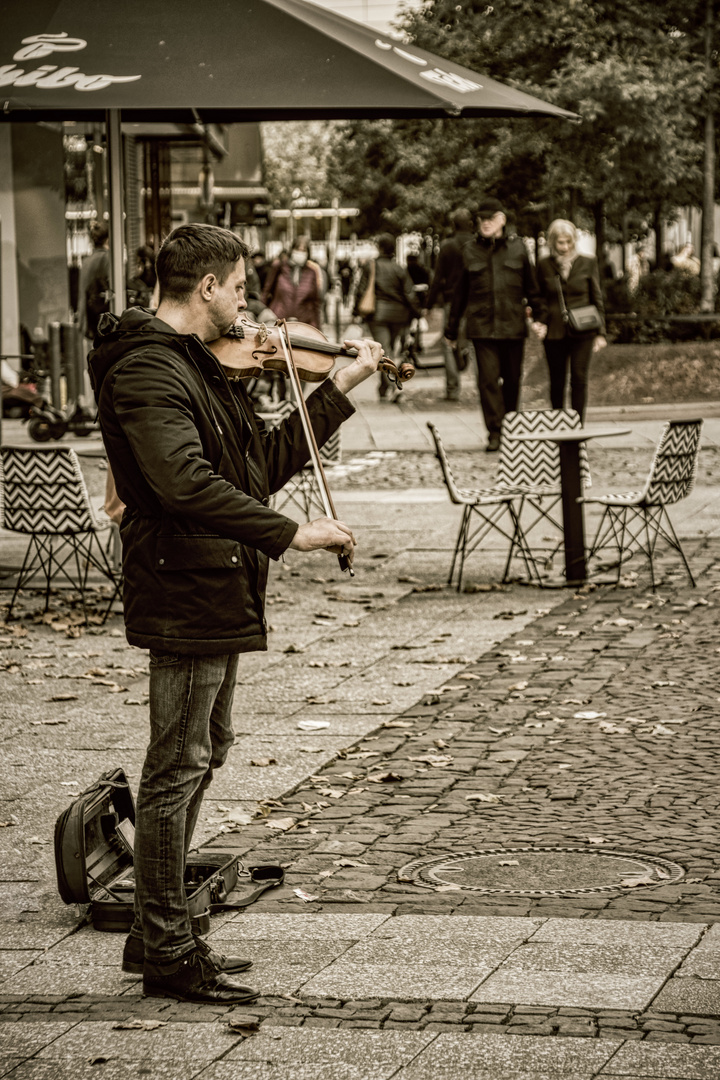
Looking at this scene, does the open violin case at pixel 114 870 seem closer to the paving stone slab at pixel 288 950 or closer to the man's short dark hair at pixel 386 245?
the paving stone slab at pixel 288 950

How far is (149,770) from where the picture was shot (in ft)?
13.4

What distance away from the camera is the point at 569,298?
47.0 feet

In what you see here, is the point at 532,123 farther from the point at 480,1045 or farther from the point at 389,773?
the point at 480,1045

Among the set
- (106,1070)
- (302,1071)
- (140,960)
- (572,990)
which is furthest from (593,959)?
(106,1070)

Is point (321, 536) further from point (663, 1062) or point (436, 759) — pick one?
point (436, 759)

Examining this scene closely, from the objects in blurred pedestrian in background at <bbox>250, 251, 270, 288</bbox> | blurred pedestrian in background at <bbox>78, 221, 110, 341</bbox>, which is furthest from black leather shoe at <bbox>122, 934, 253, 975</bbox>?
blurred pedestrian in background at <bbox>250, 251, 270, 288</bbox>

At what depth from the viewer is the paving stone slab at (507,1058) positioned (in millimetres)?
3521

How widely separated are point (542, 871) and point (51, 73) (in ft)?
16.6

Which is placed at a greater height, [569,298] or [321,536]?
→ [569,298]

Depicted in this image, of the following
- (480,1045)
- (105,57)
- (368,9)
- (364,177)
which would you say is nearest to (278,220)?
(368,9)

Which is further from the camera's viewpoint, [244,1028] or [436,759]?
[436,759]

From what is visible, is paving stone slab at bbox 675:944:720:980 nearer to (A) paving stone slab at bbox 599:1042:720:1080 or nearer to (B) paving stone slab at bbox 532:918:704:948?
(B) paving stone slab at bbox 532:918:704:948

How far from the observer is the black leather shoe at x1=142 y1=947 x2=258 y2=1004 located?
4004 millimetres

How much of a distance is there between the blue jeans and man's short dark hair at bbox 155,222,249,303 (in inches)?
35.7
